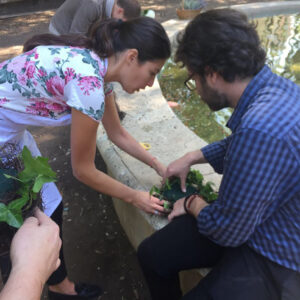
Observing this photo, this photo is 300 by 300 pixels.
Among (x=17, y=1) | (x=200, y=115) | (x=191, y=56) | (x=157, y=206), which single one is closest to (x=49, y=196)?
(x=157, y=206)

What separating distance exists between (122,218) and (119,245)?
0.76ft

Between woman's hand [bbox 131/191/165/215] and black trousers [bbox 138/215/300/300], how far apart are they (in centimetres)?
14

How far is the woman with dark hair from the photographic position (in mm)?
1528

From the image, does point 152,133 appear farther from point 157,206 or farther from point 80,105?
point 80,105

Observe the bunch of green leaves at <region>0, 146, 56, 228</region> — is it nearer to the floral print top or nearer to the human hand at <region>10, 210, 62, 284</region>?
the human hand at <region>10, 210, 62, 284</region>

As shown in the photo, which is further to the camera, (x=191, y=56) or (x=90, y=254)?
(x=90, y=254)

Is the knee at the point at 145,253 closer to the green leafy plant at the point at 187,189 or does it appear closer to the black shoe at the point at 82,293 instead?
the green leafy plant at the point at 187,189

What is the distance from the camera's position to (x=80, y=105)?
4.89 feet

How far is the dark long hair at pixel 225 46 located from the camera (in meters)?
1.46

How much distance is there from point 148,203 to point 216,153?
494 mm

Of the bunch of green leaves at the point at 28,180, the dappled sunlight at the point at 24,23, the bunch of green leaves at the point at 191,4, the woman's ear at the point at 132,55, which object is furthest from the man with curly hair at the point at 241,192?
the dappled sunlight at the point at 24,23

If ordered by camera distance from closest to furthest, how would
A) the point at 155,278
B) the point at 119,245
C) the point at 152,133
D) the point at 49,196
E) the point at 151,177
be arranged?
the point at 155,278, the point at 49,196, the point at 151,177, the point at 152,133, the point at 119,245

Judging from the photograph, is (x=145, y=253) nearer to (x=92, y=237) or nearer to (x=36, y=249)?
(x=36, y=249)

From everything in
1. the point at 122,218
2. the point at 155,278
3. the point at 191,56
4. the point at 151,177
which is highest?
the point at 191,56
